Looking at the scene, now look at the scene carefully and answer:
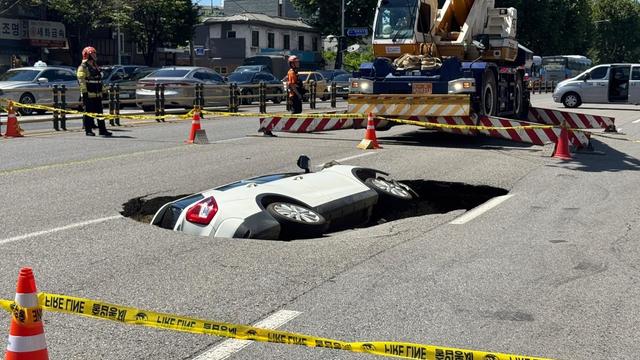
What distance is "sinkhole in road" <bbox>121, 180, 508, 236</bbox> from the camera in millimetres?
8859

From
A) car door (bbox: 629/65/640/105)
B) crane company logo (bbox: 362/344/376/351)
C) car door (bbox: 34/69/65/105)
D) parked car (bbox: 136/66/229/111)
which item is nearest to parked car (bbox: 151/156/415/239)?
crane company logo (bbox: 362/344/376/351)

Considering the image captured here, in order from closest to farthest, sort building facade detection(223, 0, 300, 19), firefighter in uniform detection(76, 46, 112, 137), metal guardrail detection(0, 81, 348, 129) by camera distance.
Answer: firefighter in uniform detection(76, 46, 112, 137)
metal guardrail detection(0, 81, 348, 129)
building facade detection(223, 0, 300, 19)

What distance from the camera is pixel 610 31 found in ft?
344

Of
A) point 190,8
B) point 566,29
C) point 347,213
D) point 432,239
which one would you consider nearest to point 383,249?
point 432,239

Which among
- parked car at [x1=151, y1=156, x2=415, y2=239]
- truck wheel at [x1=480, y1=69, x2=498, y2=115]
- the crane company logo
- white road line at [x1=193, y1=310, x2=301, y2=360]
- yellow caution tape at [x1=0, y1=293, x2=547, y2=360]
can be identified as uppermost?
truck wheel at [x1=480, y1=69, x2=498, y2=115]

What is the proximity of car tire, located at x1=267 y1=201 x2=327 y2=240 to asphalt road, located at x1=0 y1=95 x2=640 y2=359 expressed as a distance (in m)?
0.29

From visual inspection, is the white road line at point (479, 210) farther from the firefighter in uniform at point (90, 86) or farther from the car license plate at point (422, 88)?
the firefighter in uniform at point (90, 86)

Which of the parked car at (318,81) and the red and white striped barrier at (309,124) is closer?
the red and white striped barrier at (309,124)

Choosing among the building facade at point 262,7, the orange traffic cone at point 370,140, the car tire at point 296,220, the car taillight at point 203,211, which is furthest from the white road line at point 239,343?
the building facade at point 262,7

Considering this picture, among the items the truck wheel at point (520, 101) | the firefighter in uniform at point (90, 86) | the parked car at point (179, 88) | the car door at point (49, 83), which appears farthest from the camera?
the parked car at point (179, 88)

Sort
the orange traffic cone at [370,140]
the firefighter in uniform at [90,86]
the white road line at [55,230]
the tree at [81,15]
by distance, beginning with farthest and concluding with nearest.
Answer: the tree at [81,15], the firefighter in uniform at [90,86], the orange traffic cone at [370,140], the white road line at [55,230]

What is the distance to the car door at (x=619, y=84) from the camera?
3428 cm

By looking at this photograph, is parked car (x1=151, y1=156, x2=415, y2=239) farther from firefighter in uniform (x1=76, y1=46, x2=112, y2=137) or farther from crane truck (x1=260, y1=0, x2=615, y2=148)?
firefighter in uniform (x1=76, y1=46, x2=112, y2=137)

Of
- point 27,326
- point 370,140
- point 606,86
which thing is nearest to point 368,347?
point 27,326
